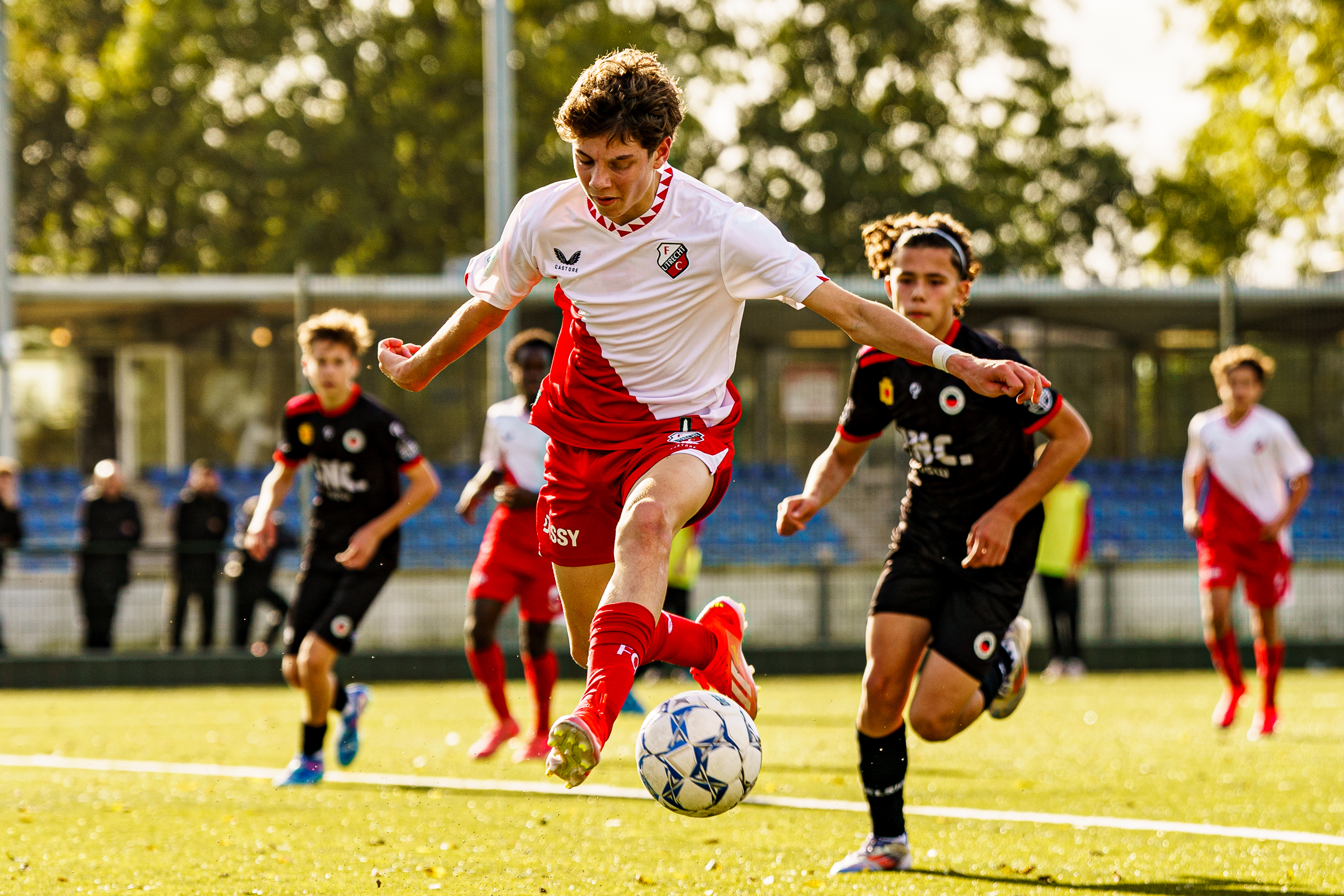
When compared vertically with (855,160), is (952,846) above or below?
below

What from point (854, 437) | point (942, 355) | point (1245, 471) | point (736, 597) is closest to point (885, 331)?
point (942, 355)

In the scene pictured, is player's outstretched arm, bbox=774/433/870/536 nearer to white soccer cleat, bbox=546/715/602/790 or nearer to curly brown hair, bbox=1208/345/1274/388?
white soccer cleat, bbox=546/715/602/790

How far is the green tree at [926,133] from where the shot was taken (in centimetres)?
3341

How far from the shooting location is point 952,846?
566 cm

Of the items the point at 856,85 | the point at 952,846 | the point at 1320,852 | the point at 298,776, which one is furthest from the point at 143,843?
the point at 856,85

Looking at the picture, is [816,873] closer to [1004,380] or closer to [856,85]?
[1004,380]

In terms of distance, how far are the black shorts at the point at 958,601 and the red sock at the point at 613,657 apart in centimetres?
154

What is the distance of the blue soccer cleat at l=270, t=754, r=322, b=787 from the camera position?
731cm

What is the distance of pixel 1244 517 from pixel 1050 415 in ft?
16.3

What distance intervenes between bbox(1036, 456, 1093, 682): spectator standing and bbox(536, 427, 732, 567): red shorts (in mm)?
8972

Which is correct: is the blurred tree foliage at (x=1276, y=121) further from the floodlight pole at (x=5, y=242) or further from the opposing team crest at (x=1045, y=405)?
the opposing team crest at (x=1045, y=405)

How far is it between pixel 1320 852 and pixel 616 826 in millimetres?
2538

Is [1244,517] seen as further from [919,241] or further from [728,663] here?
[728,663]

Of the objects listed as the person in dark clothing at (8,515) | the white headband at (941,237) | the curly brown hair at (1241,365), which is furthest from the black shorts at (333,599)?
the person in dark clothing at (8,515)
